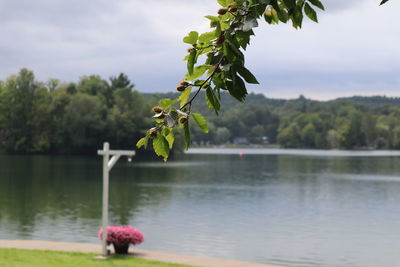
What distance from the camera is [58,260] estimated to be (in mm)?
12586

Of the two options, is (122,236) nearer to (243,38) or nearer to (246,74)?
(243,38)

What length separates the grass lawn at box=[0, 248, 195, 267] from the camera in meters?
12.1

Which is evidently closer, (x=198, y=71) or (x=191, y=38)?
(x=191, y=38)

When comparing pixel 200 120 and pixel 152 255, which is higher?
pixel 200 120

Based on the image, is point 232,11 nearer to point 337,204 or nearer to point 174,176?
point 337,204

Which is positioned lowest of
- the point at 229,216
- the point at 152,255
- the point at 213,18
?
the point at 229,216

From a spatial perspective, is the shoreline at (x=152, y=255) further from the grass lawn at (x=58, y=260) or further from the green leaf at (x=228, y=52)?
the green leaf at (x=228, y=52)

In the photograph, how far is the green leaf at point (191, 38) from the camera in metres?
2.04

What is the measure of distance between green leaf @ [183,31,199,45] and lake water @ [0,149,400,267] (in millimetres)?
16341

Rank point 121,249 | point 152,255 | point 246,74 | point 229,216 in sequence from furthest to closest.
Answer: point 229,216 < point 152,255 < point 121,249 < point 246,74

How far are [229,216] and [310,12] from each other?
26505mm

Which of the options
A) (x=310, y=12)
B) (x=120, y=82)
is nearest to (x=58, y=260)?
(x=310, y=12)

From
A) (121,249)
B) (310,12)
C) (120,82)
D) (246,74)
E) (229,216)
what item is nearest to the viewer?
(246,74)

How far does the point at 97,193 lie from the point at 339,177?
1154 inches
